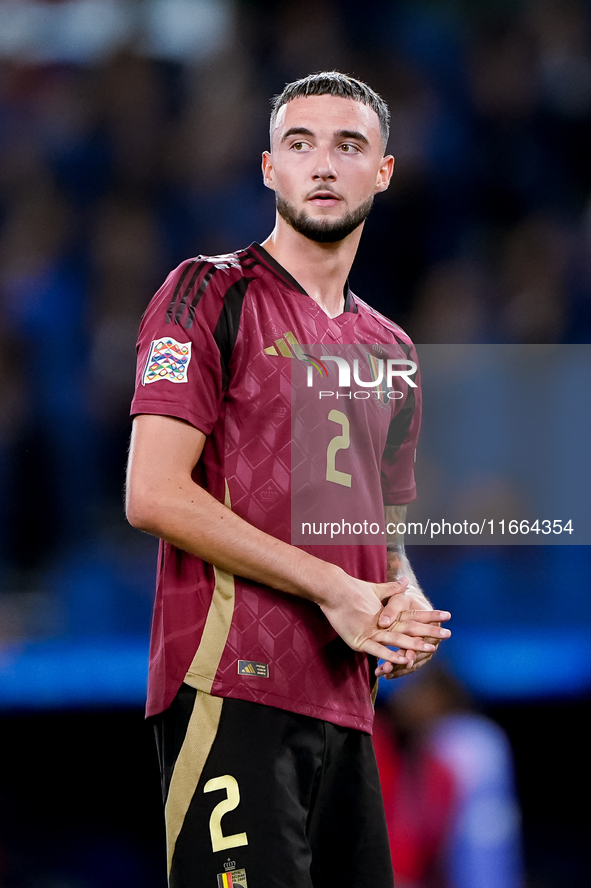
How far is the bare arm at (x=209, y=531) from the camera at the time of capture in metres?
1.52

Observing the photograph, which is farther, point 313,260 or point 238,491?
point 313,260

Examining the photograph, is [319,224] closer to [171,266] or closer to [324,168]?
[324,168]

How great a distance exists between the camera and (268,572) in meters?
1.53

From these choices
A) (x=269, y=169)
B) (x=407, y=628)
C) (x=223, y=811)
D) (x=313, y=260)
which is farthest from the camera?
(x=269, y=169)

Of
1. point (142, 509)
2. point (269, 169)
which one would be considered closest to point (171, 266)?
point (269, 169)

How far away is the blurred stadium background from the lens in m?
2.76

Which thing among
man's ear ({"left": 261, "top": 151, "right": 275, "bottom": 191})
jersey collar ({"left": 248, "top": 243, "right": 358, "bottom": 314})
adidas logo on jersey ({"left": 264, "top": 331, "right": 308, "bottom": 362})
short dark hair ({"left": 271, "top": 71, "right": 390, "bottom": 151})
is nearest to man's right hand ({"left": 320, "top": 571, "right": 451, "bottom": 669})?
adidas logo on jersey ({"left": 264, "top": 331, "right": 308, "bottom": 362})

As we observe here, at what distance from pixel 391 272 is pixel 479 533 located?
3.98 feet

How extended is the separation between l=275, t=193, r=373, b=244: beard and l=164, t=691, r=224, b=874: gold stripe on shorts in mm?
866

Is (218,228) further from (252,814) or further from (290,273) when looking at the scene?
(252,814)

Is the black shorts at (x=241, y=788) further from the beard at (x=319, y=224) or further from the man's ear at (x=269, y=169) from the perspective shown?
the man's ear at (x=269, y=169)

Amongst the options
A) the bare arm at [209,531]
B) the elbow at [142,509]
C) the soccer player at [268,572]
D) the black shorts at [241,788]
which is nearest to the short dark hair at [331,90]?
the soccer player at [268,572]

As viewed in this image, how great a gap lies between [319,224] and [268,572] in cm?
68

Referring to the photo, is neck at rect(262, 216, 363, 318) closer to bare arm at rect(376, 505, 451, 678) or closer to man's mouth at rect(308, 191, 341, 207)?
man's mouth at rect(308, 191, 341, 207)
